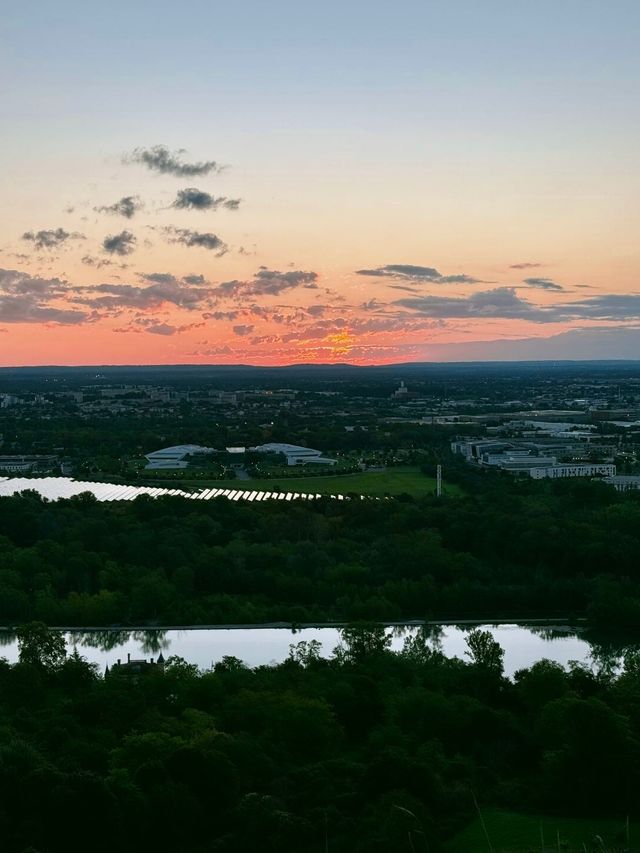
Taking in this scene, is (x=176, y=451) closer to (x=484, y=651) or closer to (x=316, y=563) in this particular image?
(x=316, y=563)

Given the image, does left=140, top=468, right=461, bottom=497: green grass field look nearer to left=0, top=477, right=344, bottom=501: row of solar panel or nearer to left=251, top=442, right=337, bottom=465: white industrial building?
left=0, top=477, right=344, bottom=501: row of solar panel

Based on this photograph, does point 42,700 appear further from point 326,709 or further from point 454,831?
point 454,831

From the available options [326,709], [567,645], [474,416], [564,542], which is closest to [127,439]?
[474,416]

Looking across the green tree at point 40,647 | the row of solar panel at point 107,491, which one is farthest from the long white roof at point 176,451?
the green tree at point 40,647

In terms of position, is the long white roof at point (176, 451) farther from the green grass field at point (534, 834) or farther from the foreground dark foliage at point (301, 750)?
the green grass field at point (534, 834)

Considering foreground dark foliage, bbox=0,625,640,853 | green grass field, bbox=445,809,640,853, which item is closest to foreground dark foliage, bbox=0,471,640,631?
foreground dark foliage, bbox=0,625,640,853
